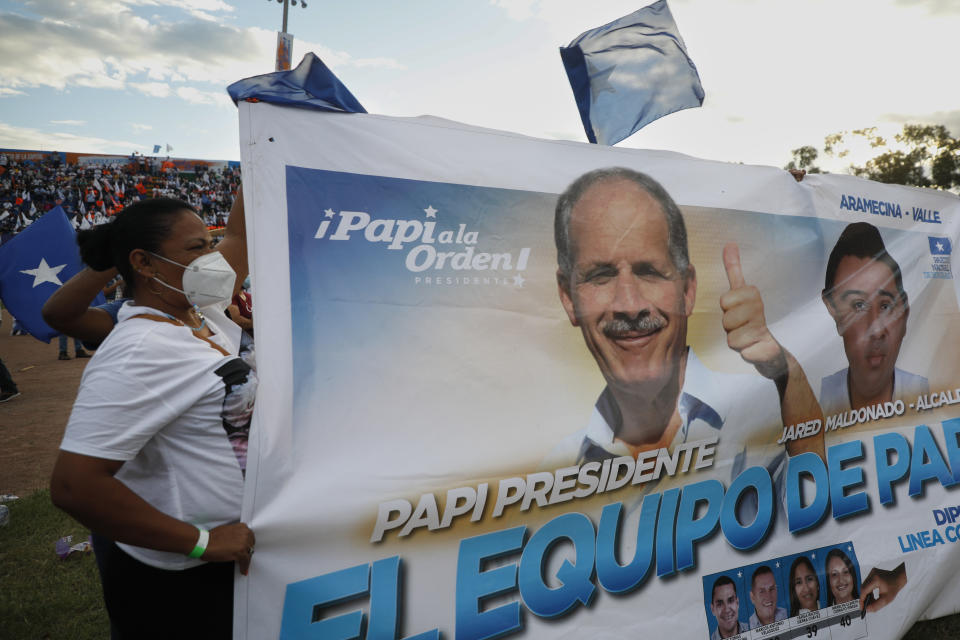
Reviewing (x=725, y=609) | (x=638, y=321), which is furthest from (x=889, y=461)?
(x=638, y=321)

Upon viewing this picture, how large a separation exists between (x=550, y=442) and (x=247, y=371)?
3.57 feet

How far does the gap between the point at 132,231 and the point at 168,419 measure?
24.1 inches

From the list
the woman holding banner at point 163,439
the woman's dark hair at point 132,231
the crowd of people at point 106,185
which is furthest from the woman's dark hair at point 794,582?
the crowd of people at point 106,185

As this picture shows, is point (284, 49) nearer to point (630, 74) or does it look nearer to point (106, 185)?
point (630, 74)

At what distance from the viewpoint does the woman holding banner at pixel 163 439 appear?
1417mm

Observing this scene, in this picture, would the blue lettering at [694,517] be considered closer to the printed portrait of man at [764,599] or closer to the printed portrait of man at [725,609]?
the printed portrait of man at [725,609]

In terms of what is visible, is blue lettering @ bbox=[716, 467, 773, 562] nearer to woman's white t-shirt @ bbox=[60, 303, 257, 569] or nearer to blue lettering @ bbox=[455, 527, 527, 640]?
blue lettering @ bbox=[455, 527, 527, 640]

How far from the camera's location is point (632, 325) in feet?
7.83

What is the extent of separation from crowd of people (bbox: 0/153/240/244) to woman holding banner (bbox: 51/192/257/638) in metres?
28.2

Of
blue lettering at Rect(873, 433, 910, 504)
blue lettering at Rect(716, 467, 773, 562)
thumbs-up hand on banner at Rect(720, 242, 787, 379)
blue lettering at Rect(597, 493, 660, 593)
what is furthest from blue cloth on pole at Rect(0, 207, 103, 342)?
blue lettering at Rect(873, 433, 910, 504)

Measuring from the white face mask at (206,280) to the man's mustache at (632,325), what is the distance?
1.37m

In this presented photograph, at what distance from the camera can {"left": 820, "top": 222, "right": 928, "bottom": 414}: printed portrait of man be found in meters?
2.91

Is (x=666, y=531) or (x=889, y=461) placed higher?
(x=889, y=461)

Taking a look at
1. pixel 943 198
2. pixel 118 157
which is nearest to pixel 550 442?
pixel 943 198
